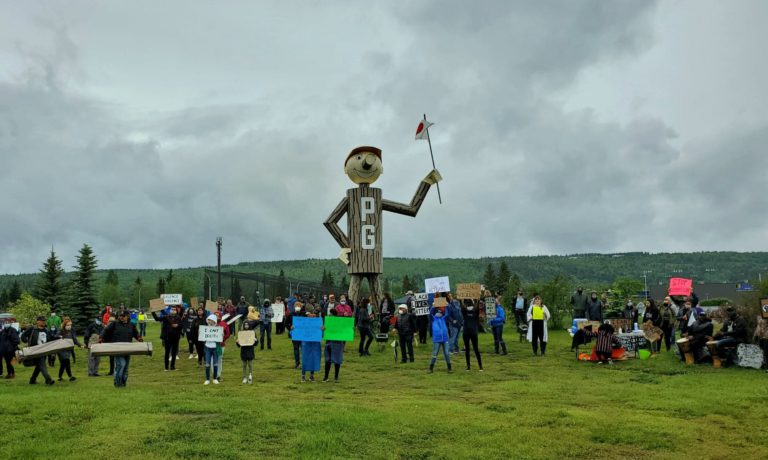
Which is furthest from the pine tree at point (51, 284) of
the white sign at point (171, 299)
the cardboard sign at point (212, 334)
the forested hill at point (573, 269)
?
the forested hill at point (573, 269)

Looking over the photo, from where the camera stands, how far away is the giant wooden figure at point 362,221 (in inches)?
1079

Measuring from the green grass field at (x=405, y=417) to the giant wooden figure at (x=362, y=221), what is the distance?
440 inches

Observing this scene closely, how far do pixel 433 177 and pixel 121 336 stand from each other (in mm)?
16291

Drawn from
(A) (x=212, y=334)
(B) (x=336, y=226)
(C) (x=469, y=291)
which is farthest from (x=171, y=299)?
(A) (x=212, y=334)

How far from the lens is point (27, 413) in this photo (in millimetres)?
11180

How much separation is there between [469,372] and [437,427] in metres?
6.53

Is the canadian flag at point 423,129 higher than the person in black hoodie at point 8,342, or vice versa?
the canadian flag at point 423,129

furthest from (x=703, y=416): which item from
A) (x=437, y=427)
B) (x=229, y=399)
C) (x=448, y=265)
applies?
(x=448, y=265)

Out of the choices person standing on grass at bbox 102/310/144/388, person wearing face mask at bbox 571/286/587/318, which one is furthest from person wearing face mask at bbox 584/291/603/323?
person standing on grass at bbox 102/310/144/388

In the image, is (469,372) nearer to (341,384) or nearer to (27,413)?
(341,384)

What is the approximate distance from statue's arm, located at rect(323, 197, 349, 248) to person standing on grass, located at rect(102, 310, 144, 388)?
42.4 feet

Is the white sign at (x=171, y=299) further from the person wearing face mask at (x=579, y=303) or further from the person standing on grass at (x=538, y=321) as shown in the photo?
the person wearing face mask at (x=579, y=303)

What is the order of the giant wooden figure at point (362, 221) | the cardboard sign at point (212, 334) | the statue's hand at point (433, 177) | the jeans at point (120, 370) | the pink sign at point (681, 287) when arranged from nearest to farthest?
the jeans at point (120, 370) < the cardboard sign at point (212, 334) < the pink sign at point (681, 287) < the giant wooden figure at point (362, 221) < the statue's hand at point (433, 177)

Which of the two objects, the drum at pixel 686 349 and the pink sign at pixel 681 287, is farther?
the pink sign at pixel 681 287
